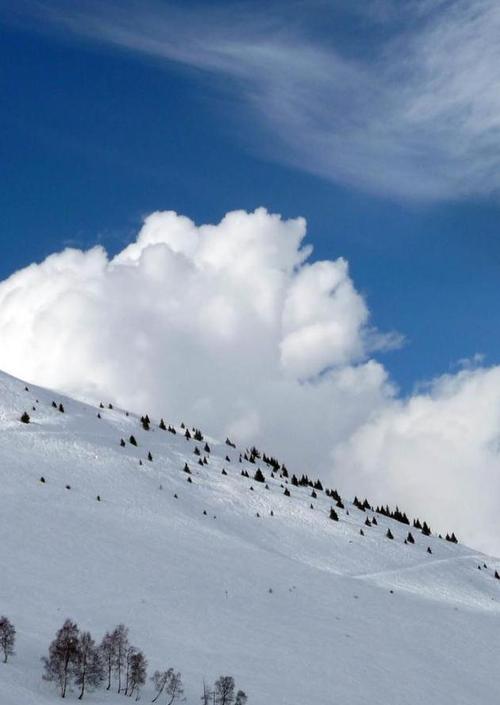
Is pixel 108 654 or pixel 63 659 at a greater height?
→ pixel 108 654

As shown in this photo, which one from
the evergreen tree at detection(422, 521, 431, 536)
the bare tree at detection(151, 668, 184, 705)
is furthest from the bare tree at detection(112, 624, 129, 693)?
the evergreen tree at detection(422, 521, 431, 536)

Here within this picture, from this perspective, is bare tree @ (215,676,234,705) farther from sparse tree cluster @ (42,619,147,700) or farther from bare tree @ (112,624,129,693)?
bare tree @ (112,624,129,693)

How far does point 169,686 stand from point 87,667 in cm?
255

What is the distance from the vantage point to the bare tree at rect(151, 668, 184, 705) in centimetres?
2014

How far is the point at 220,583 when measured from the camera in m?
33.0

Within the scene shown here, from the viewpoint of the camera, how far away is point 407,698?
26.5 meters

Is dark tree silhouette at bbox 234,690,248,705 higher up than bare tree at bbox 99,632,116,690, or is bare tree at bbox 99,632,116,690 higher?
bare tree at bbox 99,632,116,690

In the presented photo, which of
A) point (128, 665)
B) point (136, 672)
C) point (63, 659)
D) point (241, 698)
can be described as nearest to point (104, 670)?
point (128, 665)

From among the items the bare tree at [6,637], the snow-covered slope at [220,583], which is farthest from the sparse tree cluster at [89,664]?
the bare tree at [6,637]

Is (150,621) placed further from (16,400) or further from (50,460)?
(16,400)

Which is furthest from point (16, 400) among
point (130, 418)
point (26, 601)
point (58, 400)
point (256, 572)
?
point (26, 601)

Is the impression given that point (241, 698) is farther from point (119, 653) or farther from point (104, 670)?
point (104, 670)

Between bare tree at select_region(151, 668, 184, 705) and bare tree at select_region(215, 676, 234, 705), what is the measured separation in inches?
40.2

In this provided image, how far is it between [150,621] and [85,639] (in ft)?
25.4
